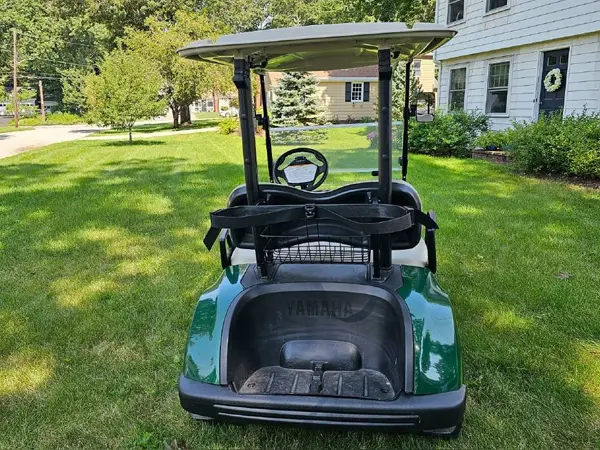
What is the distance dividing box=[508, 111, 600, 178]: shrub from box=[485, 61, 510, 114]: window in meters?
2.94

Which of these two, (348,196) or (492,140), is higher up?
(348,196)

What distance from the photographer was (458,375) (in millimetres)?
1804

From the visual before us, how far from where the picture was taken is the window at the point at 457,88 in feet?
38.6

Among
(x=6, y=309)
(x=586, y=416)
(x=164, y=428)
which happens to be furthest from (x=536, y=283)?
(x=6, y=309)

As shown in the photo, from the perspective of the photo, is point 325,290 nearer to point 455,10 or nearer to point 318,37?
A: point 318,37

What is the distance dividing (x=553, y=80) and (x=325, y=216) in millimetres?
8821

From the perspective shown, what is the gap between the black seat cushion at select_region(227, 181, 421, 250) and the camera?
218 centimetres

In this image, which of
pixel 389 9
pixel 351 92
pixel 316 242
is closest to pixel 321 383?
pixel 316 242

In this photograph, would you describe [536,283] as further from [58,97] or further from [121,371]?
[58,97]

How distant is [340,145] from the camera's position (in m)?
3.30

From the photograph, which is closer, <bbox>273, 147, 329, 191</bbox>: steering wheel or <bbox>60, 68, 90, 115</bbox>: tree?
<bbox>273, 147, 329, 191</bbox>: steering wheel

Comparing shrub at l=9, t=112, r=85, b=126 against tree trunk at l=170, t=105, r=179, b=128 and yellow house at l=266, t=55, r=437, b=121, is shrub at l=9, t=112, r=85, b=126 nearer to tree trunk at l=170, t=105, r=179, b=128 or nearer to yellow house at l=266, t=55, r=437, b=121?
tree trunk at l=170, t=105, r=179, b=128

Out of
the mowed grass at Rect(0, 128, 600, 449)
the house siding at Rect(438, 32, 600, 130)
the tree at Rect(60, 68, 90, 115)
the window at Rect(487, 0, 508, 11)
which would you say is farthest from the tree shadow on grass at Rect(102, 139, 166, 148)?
the tree at Rect(60, 68, 90, 115)

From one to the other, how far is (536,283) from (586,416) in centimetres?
154
